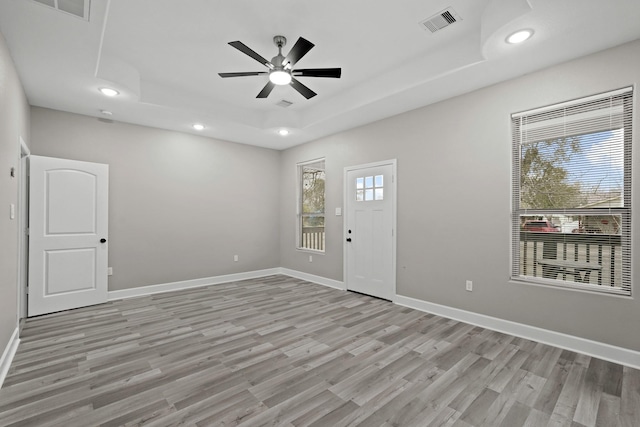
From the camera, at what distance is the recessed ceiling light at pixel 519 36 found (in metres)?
2.48

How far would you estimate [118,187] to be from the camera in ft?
15.4

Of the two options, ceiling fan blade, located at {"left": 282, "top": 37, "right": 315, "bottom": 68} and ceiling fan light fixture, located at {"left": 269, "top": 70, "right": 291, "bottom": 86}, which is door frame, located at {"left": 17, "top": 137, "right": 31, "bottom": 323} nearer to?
ceiling fan light fixture, located at {"left": 269, "top": 70, "right": 291, "bottom": 86}

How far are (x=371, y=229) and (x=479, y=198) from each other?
1.70m

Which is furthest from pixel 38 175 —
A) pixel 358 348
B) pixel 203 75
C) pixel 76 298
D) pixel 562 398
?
pixel 562 398

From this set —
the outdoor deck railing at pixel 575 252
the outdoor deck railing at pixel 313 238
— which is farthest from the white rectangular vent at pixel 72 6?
the outdoor deck railing at pixel 313 238

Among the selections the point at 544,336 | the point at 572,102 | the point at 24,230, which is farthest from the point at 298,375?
the point at 24,230

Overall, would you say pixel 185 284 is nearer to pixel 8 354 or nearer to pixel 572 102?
pixel 8 354

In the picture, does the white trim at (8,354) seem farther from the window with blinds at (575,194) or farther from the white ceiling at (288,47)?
the window with blinds at (575,194)

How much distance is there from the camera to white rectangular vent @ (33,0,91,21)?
2.11 metres

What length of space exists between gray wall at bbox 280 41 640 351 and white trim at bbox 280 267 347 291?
126 cm

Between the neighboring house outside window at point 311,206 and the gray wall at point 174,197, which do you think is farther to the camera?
the neighboring house outside window at point 311,206

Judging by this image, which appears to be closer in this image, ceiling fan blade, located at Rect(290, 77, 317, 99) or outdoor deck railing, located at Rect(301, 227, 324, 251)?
ceiling fan blade, located at Rect(290, 77, 317, 99)

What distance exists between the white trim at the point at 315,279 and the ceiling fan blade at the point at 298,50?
11.9 feet

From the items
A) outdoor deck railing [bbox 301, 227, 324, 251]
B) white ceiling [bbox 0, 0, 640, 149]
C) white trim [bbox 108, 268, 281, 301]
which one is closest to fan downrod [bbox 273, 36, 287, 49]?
white ceiling [bbox 0, 0, 640, 149]
